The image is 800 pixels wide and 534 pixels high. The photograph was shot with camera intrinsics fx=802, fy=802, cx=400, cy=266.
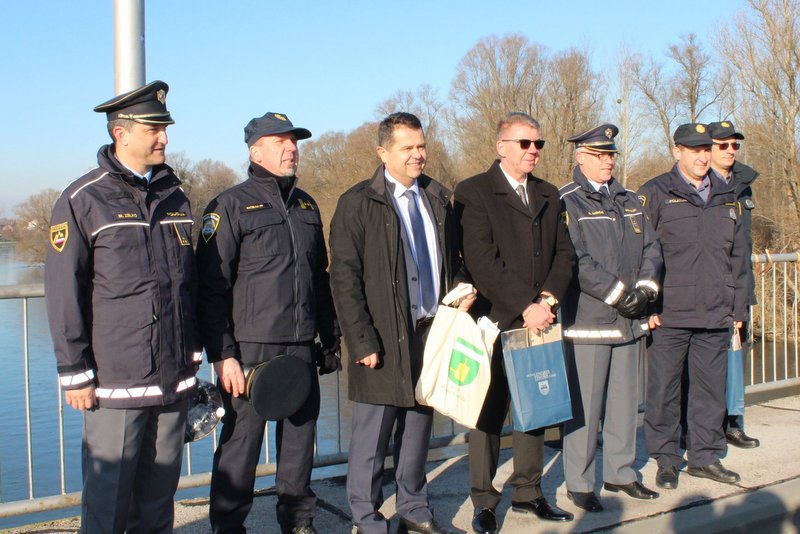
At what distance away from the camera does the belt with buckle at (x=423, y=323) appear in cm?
412

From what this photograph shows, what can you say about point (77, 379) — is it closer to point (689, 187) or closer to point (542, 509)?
point (542, 509)

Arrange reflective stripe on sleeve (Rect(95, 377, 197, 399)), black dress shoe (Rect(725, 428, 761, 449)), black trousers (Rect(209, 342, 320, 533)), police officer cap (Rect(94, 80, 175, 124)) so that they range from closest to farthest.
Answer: reflective stripe on sleeve (Rect(95, 377, 197, 399)) < police officer cap (Rect(94, 80, 175, 124)) < black trousers (Rect(209, 342, 320, 533)) < black dress shoe (Rect(725, 428, 761, 449))

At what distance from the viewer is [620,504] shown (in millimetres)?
4703

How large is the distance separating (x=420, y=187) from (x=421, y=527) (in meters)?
1.77

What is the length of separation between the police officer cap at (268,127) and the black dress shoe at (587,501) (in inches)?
101

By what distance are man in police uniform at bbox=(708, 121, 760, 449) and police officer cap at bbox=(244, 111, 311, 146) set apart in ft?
9.91

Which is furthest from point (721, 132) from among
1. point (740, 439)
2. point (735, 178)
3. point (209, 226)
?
point (209, 226)

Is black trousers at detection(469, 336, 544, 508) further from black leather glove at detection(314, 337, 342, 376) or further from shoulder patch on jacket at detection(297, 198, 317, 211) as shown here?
shoulder patch on jacket at detection(297, 198, 317, 211)

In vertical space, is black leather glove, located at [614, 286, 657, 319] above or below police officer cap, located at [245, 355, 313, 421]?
above

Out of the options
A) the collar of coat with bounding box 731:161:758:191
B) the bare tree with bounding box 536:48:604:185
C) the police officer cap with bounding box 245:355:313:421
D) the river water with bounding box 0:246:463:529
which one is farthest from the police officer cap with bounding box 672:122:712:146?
the bare tree with bounding box 536:48:604:185

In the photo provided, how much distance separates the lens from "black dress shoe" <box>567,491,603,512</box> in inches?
181

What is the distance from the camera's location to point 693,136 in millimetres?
5270

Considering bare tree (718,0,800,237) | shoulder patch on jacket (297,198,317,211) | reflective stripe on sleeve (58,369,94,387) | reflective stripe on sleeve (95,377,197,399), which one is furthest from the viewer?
bare tree (718,0,800,237)

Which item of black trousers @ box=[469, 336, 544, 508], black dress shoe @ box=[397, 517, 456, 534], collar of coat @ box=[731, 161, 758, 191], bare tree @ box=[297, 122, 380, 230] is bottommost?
black dress shoe @ box=[397, 517, 456, 534]
